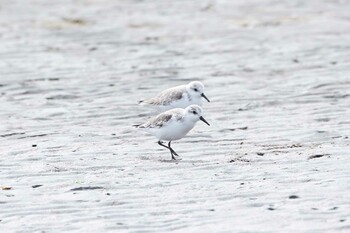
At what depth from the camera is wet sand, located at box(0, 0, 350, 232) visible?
10750 millimetres

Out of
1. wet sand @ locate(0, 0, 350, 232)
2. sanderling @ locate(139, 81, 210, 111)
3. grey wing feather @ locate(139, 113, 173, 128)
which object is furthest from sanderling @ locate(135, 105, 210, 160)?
sanderling @ locate(139, 81, 210, 111)

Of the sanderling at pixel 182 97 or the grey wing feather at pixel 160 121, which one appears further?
the sanderling at pixel 182 97

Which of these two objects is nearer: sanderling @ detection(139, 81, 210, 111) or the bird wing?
the bird wing

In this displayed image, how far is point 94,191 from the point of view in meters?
11.6

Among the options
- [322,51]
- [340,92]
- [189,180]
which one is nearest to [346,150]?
[189,180]

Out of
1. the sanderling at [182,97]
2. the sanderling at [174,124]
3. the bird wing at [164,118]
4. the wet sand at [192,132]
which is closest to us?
the wet sand at [192,132]

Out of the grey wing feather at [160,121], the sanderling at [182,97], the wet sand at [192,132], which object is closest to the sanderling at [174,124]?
the grey wing feather at [160,121]

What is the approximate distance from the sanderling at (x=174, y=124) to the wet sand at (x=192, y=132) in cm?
24

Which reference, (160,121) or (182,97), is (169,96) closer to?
(182,97)

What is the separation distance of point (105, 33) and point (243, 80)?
19.5 feet

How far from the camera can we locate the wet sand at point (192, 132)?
Answer: 423 inches

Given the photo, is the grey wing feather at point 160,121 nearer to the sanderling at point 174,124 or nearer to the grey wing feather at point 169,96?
the sanderling at point 174,124

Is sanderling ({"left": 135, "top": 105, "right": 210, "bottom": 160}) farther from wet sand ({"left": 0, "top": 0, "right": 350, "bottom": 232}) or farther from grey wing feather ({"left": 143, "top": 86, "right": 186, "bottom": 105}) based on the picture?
grey wing feather ({"left": 143, "top": 86, "right": 186, "bottom": 105})

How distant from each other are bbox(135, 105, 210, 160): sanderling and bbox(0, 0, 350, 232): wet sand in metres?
0.24
